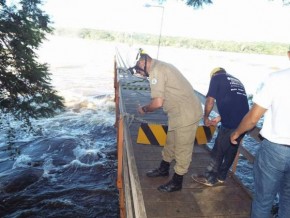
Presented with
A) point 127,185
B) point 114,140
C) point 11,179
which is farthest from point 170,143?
point 114,140

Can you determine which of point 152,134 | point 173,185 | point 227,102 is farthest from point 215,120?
point 173,185

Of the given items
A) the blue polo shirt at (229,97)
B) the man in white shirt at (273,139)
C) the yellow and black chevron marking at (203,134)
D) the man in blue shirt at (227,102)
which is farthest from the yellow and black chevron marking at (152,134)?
the man in white shirt at (273,139)

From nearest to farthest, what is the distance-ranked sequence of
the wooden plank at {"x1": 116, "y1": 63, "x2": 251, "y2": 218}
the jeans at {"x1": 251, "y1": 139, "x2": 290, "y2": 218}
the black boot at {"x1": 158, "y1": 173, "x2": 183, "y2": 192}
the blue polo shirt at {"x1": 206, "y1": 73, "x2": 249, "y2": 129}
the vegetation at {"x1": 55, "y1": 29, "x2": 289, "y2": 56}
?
the jeans at {"x1": 251, "y1": 139, "x2": 290, "y2": 218} < the wooden plank at {"x1": 116, "y1": 63, "x2": 251, "y2": 218} < the blue polo shirt at {"x1": 206, "y1": 73, "x2": 249, "y2": 129} < the black boot at {"x1": 158, "y1": 173, "x2": 183, "y2": 192} < the vegetation at {"x1": 55, "y1": 29, "x2": 289, "y2": 56}

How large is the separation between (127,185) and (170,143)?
2.95 ft

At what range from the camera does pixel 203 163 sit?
5.05m

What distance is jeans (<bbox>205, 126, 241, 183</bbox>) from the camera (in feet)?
A: 12.7

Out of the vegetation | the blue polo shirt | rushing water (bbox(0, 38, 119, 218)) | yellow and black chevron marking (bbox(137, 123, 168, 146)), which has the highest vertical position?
the blue polo shirt

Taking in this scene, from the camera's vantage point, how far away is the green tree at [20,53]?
5.58 meters

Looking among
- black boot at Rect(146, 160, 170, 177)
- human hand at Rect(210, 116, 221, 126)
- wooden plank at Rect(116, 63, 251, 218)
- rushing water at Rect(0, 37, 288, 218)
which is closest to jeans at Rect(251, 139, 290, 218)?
wooden plank at Rect(116, 63, 251, 218)

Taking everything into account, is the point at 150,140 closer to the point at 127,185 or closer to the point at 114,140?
the point at 127,185

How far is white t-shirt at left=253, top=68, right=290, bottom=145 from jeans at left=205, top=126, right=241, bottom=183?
1367mm

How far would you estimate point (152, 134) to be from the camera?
14.6 ft

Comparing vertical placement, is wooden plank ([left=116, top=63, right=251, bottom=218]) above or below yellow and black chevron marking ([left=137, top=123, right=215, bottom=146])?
below

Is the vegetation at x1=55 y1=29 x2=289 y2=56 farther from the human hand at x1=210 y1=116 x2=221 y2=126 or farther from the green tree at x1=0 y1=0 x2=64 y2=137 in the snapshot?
the human hand at x1=210 y1=116 x2=221 y2=126
